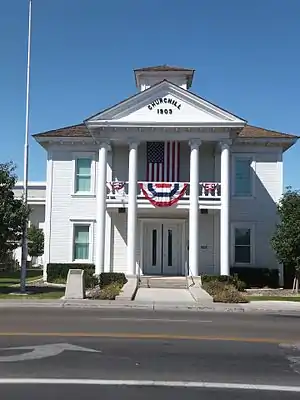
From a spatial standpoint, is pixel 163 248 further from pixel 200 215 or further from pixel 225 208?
pixel 225 208

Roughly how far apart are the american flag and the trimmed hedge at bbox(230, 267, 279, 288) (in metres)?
6.08

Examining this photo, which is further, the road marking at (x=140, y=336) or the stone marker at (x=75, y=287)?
the stone marker at (x=75, y=287)

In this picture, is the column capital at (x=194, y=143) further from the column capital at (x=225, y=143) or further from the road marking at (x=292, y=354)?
the road marking at (x=292, y=354)

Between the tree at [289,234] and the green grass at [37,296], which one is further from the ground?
the tree at [289,234]

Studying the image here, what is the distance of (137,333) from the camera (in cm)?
1182

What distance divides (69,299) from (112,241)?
9.73 meters

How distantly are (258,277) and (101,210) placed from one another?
9.16 meters

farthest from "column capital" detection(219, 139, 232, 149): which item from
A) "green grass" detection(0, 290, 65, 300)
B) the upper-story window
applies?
"green grass" detection(0, 290, 65, 300)

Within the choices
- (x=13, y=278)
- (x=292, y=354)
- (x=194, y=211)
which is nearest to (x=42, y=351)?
(x=292, y=354)

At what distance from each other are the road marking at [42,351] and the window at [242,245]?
68.1 ft

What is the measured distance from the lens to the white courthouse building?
1067 inches

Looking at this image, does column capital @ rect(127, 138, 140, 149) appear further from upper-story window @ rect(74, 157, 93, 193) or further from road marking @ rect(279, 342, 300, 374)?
road marking @ rect(279, 342, 300, 374)

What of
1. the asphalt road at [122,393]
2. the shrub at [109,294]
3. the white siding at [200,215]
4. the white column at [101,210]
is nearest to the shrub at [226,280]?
the white siding at [200,215]

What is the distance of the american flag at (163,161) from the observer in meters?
28.6
